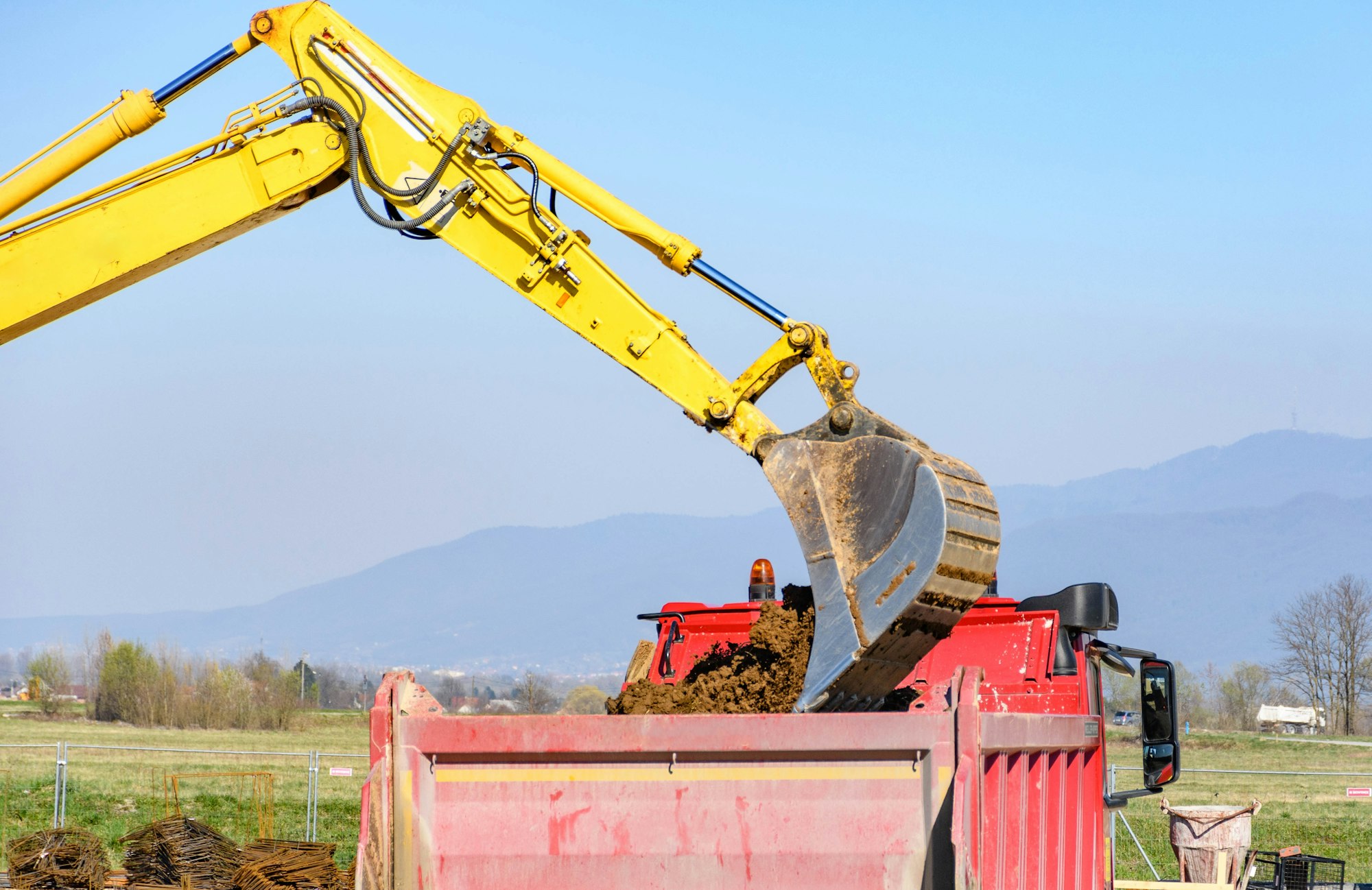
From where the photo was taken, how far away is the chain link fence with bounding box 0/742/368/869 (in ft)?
61.8

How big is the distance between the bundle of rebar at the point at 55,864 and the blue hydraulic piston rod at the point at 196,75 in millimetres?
8453

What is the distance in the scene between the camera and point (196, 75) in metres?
7.45

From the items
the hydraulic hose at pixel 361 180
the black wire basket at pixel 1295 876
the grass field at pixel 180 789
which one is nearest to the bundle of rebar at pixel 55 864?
the grass field at pixel 180 789

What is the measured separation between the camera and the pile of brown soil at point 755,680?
18.9ft

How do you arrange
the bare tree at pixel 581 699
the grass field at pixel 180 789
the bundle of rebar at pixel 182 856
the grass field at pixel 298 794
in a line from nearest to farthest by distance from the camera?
the bundle of rebar at pixel 182 856
the bare tree at pixel 581 699
the grass field at pixel 298 794
the grass field at pixel 180 789

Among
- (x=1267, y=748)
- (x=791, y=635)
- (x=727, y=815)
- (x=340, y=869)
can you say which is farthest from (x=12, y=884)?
(x=1267, y=748)

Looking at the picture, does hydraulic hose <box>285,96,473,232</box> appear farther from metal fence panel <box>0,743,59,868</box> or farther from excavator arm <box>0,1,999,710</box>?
metal fence panel <box>0,743,59,868</box>

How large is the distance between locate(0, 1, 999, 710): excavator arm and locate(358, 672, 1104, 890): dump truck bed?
118cm

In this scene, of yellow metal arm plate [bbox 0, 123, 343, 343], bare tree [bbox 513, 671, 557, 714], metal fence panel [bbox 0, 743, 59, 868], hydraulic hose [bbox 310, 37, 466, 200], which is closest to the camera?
hydraulic hose [bbox 310, 37, 466, 200]

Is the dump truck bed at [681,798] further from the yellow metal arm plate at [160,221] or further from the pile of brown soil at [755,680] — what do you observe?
the yellow metal arm plate at [160,221]

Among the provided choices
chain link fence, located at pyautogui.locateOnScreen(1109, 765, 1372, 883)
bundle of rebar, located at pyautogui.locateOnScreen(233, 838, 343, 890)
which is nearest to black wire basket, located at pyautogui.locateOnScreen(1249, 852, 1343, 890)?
chain link fence, located at pyautogui.locateOnScreen(1109, 765, 1372, 883)

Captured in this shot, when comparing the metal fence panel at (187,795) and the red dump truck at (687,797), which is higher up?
the red dump truck at (687,797)

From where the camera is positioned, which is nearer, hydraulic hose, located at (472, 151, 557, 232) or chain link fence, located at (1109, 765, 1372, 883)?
hydraulic hose, located at (472, 151, 557, 232)

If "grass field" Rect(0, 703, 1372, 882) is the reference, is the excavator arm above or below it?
above
